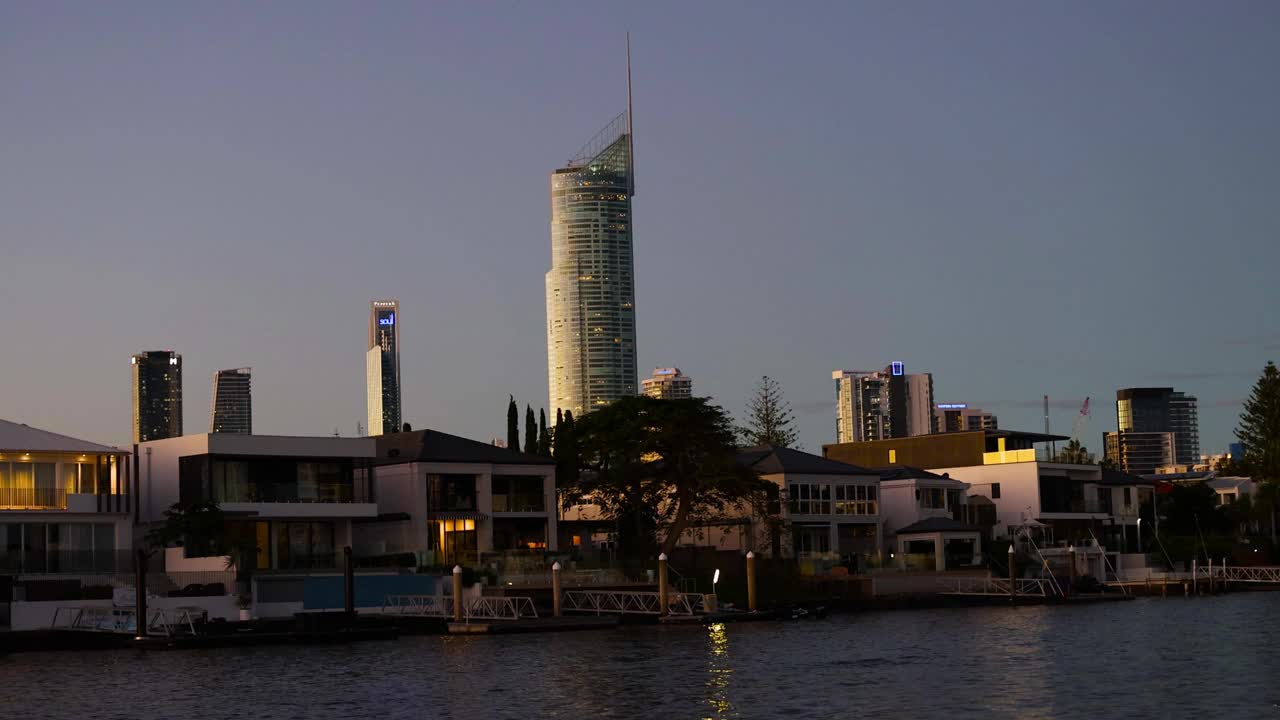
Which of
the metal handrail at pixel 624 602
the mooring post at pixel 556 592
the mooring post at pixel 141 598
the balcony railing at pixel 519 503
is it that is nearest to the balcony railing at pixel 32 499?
the mooring post at pixel 141 598

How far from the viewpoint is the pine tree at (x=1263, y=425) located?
440 ft

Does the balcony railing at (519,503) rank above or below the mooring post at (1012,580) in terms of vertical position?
above

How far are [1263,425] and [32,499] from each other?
94911 millimetres

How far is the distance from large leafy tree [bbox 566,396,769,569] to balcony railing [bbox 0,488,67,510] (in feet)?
90.4

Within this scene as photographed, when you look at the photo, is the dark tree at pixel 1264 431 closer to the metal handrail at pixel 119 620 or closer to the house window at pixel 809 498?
the house window at pixel 809 498

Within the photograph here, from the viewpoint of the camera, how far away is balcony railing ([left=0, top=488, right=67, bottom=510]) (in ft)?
241

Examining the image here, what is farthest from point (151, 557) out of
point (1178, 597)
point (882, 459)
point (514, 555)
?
point (882, 459)

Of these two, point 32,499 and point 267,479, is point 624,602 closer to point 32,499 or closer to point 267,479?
point 267,479

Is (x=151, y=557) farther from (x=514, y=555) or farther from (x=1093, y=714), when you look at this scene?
(x=1093, y=714)

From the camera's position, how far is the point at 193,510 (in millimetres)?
74812

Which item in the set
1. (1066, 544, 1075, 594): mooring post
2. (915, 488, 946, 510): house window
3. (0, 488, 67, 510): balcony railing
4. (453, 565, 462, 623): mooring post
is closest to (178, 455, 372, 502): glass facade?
(0, 488, 67, 510): balcony railing

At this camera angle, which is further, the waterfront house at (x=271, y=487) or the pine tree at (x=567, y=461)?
the pine tree at (x=567, y=461)

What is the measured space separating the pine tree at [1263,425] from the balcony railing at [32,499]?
300ft

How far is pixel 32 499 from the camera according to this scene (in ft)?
243
